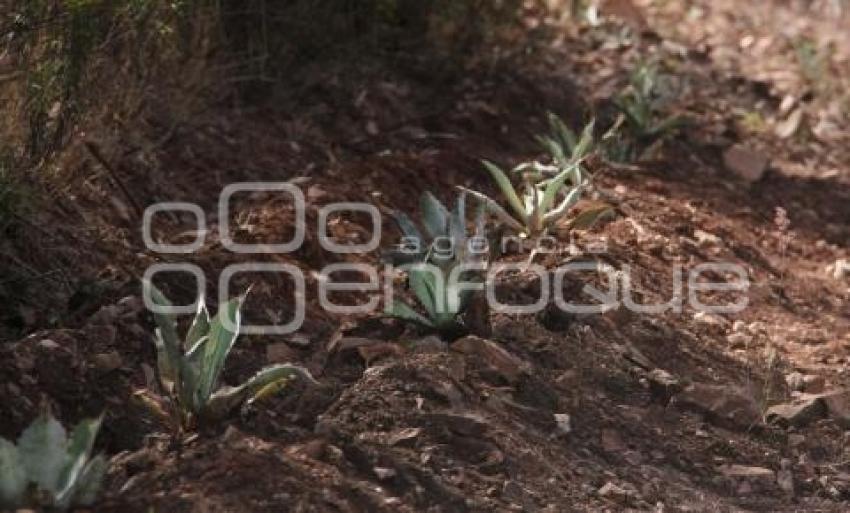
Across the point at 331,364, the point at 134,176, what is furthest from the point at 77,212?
the point at 331,364

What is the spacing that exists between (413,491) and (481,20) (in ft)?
8.90

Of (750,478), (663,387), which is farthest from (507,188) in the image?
(750,478)

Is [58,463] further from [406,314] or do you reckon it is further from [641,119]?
[641,119]

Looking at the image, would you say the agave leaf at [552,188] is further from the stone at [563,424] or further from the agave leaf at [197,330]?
the agave leaf at [197,330]

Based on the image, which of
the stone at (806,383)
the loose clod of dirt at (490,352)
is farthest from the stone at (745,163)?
the stone at (806,383)

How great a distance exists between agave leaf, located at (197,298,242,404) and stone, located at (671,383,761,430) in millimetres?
1057

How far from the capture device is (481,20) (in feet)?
16.7

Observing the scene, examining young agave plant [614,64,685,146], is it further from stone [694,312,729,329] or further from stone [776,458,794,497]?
stone [776,458,794,497]

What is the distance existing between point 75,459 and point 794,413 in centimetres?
163

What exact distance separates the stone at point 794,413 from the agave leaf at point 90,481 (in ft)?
Answer: 5.09

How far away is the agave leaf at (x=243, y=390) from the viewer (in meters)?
2.65

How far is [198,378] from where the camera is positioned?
8.77 feet

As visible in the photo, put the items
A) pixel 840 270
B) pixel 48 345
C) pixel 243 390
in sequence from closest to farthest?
pixel 243 390 < pixel 48 345 < pixel 840 270

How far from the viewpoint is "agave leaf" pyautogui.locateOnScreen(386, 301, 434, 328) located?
127 inches
